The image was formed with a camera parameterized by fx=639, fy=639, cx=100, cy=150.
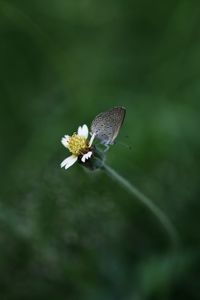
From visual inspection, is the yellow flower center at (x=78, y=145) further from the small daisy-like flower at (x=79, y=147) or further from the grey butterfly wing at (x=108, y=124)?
the grey butterfly wing at (x=108, y=124)

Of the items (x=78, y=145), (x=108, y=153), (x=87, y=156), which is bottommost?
(x=87, y=156)

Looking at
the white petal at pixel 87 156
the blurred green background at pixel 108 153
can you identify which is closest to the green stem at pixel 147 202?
the white petal at pixel 87 156

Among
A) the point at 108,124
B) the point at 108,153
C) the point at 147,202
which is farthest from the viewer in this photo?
the point at 108,153

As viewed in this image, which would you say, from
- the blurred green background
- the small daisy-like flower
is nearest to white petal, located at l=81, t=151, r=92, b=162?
the small daisy-like flower

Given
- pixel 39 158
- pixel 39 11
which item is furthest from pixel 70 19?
pixel 39 158

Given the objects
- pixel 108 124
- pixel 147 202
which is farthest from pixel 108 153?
pixel 108 124

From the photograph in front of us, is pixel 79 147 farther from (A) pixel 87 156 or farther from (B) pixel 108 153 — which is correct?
(B) pixel 108 153
